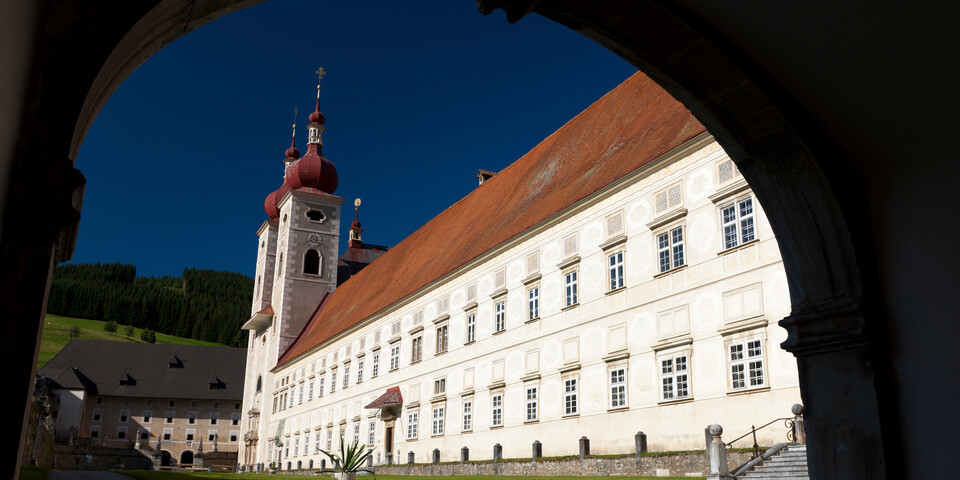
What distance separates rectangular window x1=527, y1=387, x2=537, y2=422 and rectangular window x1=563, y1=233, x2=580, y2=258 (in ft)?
15.6

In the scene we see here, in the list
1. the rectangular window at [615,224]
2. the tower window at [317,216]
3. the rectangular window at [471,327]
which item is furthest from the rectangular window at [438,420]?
the tower window at [317,216]

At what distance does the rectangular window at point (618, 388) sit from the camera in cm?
2233

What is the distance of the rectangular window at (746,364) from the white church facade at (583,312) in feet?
0.15

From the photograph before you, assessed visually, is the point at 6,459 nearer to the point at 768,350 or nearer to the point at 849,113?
the point at 849,113

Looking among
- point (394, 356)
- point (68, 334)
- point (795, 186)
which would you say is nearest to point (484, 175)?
point (394, 356)

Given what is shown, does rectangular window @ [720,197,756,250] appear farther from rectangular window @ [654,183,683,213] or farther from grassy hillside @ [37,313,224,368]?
grassy hillside @ [37,313,224,368]

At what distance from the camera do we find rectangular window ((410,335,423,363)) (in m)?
35.9

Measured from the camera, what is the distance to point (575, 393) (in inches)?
965

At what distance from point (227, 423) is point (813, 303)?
90213mm

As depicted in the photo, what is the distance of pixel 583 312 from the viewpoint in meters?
24.7

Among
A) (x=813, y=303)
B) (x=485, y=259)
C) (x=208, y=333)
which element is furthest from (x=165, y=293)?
(x=813, y=303)

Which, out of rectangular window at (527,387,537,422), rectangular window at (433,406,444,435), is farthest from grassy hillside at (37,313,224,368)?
rectangular window at (527,387,537,422)

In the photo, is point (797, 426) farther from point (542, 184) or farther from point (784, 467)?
point (542, 184)

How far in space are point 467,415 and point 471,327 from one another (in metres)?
3.42
